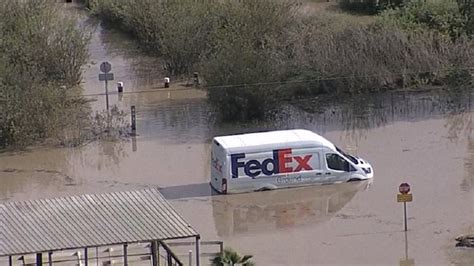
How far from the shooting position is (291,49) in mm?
38219

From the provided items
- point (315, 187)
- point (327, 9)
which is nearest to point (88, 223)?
point (315, 187)

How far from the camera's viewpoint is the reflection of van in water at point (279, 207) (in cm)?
2414

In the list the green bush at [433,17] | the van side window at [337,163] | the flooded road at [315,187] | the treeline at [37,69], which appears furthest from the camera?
the green bush at [433,17]

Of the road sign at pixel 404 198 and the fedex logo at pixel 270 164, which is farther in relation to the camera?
the fedex logo at pixel 270 164

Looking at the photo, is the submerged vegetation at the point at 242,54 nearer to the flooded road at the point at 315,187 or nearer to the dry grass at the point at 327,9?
the flooded road at the point at 315,187

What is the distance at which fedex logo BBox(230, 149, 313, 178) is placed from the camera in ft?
83.6

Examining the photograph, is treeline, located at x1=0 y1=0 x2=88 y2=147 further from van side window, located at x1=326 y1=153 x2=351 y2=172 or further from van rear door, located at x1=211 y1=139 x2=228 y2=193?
van side window, located at x1=326 y1=153 x2=351 y2=172

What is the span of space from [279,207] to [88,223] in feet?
27.5

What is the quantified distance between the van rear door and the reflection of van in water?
0.29 metres

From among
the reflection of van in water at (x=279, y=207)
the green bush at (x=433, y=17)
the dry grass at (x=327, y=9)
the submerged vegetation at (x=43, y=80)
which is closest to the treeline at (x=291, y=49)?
the green bush at (x=433, y=17)

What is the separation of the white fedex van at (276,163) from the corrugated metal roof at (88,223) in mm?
7239

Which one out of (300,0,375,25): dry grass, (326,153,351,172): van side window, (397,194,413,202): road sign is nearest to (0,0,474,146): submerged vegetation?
(300,0,375,25): dry grass

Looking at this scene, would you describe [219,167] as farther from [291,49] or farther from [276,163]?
[291,49]

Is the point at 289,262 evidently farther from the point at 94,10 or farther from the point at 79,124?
the point at 94,10
